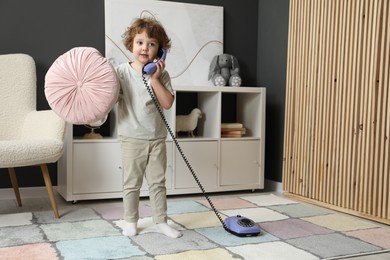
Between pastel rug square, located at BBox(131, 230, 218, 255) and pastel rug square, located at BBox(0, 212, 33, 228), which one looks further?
pastel rug square, located at BBox(0, 212, 33, 228)

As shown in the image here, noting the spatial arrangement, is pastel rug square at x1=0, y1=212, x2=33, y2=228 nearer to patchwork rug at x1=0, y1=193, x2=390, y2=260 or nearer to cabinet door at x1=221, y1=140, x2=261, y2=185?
patchwork rug at x1=0, y1=193, x2=390, y2=260

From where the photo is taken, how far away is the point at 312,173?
3109mm

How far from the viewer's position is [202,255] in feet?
6.23

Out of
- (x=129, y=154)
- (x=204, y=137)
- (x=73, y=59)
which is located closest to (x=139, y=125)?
(x=129, y=154)

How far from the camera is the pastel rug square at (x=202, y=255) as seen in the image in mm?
1867

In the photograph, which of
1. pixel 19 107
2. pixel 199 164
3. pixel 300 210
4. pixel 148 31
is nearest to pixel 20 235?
pixel 19 107

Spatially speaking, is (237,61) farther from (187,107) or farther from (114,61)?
(114,61)

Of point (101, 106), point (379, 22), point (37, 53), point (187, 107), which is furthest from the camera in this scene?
point (187, 107)

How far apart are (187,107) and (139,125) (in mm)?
1518

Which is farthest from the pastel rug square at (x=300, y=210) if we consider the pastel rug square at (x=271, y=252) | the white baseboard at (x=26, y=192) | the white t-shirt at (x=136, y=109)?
the white baseboard at (x=26, y=192)

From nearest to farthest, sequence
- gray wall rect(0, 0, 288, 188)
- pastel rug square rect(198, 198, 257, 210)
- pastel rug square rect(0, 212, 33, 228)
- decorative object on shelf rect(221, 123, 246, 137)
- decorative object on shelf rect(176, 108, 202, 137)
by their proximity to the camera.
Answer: pastel rug square rect(0, 212, 33, 228), pastel rug square rect(198, 198, 257, 210), gray wall rect(0, 0, 288, 188), decorative object on shelf rect(176, 108, 202, 137), decorative object on shelf rect(221, 123, 246, 137)

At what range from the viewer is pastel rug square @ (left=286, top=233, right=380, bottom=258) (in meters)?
1.99

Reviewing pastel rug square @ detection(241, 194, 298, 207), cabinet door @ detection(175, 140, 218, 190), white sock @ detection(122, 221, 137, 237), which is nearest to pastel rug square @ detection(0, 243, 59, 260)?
white sock @ detection(122, 221, 137, 237)

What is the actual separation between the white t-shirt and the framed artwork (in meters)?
1.25
